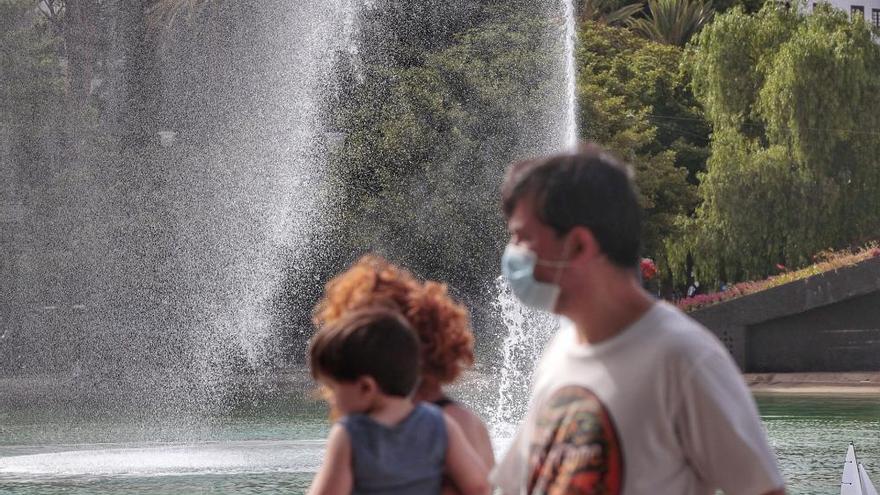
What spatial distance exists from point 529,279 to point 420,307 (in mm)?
501

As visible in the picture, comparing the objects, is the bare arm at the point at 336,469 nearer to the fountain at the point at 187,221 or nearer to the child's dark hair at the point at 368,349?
the child's dark hair at the point at 368,349

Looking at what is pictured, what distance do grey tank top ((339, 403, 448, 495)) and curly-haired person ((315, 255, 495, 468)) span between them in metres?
0.19

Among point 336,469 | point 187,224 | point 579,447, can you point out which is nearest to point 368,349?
point 336,469

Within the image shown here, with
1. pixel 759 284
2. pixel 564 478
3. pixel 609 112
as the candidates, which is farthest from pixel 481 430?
pixel 609 112

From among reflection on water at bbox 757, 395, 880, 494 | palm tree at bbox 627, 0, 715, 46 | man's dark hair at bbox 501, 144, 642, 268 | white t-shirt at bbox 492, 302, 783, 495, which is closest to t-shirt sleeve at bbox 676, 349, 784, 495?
white t-shirt at bbox 492, 302, 783, 495

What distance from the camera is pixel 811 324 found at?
104 ft

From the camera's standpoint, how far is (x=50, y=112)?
108ft

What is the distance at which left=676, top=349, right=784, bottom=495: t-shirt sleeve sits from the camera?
10.4ft

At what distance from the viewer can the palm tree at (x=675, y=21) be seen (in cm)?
6700

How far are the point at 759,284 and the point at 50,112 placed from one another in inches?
559

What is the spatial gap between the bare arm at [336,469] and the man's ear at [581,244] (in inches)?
24.1

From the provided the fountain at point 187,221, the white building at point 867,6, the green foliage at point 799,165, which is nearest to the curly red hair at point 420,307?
the fountain at point 187,221

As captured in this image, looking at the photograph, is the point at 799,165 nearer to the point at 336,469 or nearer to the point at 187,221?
the point at 187,221

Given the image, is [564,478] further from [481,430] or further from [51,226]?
[51,226]
